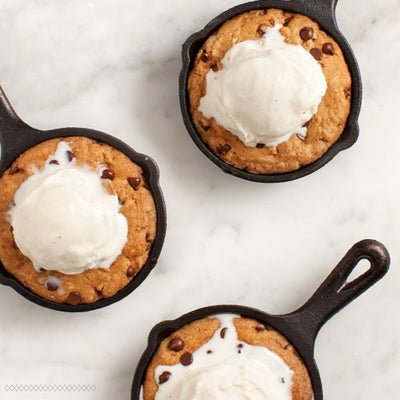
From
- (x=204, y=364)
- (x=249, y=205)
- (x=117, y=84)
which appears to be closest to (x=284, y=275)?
(x=249, y=205)

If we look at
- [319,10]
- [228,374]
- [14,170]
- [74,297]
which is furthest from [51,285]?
[319,10]

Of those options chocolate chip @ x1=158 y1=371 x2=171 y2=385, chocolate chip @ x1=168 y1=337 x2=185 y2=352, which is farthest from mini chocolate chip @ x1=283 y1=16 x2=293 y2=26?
chocolate chip @ x1=158 y1=371 x2=171 y2=385

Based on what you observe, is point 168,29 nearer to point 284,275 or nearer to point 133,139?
point 133,139

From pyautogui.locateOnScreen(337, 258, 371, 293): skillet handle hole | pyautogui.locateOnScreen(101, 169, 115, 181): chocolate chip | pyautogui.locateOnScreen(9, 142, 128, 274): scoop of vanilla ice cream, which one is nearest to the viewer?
pyautogui.locateOnScreen(9, 142, 128, 274): scoop of vanilla ice cream

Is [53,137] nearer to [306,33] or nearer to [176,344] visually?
[176,344]

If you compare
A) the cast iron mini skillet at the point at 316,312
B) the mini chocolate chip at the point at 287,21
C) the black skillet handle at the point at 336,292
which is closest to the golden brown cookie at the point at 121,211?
the cast iron mini skillet at the point at 316,312

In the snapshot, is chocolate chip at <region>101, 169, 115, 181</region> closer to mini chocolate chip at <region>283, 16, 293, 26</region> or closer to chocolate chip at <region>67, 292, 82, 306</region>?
chocolate chip at <region>67, 292, 82, 306</region>

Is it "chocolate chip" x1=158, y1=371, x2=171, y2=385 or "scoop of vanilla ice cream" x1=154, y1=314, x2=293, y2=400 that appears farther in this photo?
"chocolate chip" x1=158, y1=371, x2=171, y2=385
